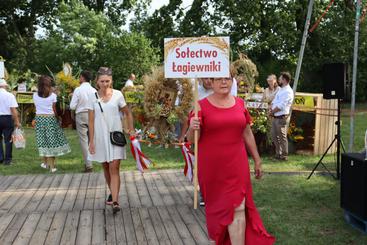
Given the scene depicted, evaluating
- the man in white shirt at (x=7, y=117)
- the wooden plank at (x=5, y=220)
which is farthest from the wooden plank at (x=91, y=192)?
the man in white shirt at (x=7, y=117)

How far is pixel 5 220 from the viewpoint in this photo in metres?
5.80

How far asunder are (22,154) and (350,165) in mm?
8466

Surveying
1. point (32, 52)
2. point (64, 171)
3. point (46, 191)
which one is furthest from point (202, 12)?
point (46, 191)

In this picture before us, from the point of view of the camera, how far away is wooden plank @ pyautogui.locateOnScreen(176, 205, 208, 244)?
497cm

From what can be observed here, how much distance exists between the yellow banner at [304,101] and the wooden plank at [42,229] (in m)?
6.69

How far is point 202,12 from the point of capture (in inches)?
1014

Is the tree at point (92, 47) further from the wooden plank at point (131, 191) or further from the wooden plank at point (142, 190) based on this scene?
the wooden plank at point (142, 190)

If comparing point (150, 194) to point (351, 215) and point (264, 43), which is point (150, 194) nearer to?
point (351, 215)

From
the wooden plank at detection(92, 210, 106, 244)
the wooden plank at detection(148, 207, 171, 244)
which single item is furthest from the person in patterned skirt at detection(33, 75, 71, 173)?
the wooden plank at detection(148, 207, 171, 244)

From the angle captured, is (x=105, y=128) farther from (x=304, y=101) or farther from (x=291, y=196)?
(x=304, y=101)

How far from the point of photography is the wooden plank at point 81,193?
646 cm

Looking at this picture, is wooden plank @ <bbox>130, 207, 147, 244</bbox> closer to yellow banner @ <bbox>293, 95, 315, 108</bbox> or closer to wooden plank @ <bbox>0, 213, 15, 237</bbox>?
wooden plank @ <bbox>0, 213, 15, 237</bbox>

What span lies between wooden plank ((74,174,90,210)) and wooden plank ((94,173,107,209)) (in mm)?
187

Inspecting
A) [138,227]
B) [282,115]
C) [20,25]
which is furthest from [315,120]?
[20,25]
